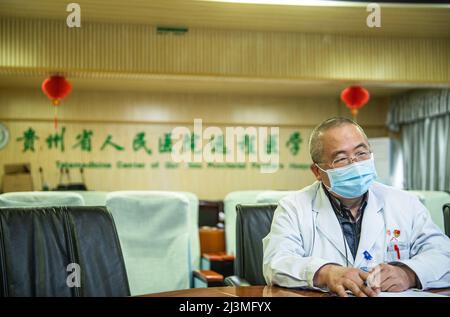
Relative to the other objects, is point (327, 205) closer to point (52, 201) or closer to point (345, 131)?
point (345, 131)

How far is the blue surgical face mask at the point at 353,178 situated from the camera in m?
1.55

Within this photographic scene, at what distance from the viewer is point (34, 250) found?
4.67 ft

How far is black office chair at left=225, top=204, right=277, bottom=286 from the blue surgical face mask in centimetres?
51

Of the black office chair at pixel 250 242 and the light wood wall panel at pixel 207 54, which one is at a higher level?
the light wood wall panel at pixel 207 54

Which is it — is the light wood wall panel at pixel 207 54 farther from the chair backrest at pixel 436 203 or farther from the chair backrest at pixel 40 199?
the chair backrest at pixel 40 199

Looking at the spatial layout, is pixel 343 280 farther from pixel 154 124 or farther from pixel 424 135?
pixel 154 124

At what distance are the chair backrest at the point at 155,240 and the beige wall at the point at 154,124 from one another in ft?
17.0

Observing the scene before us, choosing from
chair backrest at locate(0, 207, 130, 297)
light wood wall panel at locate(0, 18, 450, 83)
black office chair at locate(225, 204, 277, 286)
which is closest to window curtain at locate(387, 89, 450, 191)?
light wood wall panel at locate(0, 18, 450, 83)

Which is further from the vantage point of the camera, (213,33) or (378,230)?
(213,33)

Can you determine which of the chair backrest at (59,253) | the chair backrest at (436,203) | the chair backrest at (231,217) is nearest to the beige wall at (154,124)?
the chair backrest at (231,217)

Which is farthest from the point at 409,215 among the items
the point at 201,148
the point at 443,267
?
the point at 201,148
